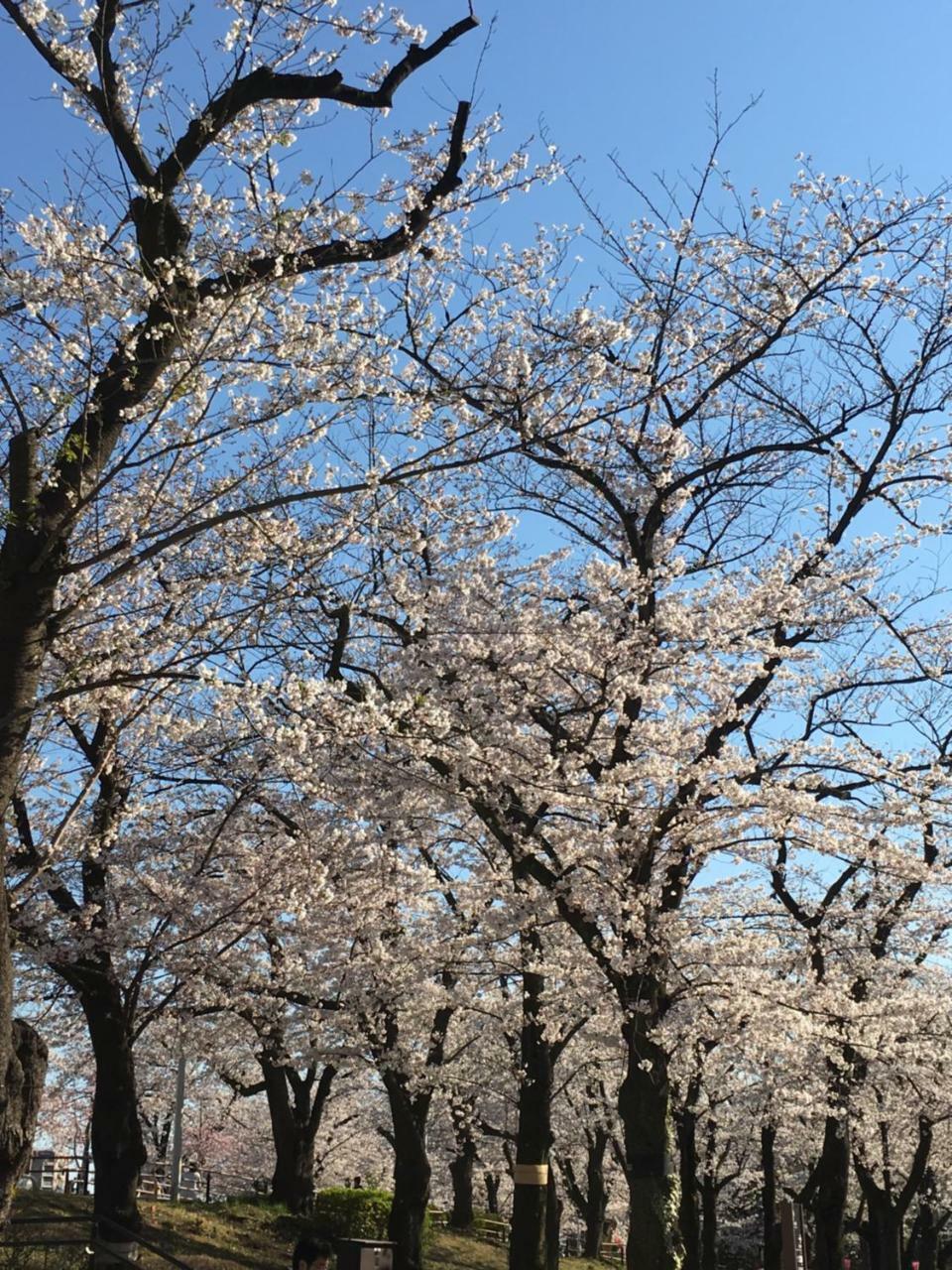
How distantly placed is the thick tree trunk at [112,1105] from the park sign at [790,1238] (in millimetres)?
6331

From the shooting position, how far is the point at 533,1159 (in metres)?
13.8

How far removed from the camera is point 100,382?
5.42 metres

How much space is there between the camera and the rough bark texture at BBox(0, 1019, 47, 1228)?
4637mm

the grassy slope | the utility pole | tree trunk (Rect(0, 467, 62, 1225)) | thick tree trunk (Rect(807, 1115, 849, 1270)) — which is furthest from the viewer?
the utility pole

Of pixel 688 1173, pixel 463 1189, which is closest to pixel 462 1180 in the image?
pixel 463 1189

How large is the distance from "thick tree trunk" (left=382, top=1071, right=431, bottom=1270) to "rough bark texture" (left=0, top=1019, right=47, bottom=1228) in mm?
11997

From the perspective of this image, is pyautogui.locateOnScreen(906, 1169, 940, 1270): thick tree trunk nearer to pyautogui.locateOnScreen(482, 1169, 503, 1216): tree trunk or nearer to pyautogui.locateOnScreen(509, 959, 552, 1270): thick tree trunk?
pyautogui.locateOnScreen(482, 1169, 503, 1216): tree trunk

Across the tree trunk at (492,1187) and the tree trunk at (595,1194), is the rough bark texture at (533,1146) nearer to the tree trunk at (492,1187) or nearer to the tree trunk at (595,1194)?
the tree trunk at (595,1194)

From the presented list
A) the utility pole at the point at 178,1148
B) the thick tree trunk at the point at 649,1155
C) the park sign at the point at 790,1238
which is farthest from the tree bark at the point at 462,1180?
the park sign at the point at 790,1238

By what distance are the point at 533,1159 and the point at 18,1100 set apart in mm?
10353

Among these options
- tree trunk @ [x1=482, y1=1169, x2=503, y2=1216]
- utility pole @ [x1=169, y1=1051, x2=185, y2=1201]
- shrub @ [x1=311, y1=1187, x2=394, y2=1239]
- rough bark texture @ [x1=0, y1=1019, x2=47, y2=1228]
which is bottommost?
tree trunk @ [x1=482, y1=1169, x2=503, y2=1216]

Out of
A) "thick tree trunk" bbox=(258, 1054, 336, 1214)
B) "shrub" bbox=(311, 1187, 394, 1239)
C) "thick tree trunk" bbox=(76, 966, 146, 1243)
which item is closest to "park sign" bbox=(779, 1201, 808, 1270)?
"thick tree trunk" bbox=(76, 966, 146, 1243)

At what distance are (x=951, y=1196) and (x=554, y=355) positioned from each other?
123 feet

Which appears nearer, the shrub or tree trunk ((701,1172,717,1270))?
the shrub
